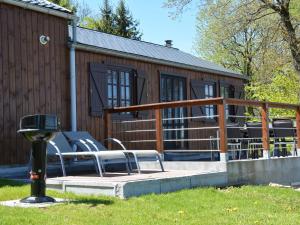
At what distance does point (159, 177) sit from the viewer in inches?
300

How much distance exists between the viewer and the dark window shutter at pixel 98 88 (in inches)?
447

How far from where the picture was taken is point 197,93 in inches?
594

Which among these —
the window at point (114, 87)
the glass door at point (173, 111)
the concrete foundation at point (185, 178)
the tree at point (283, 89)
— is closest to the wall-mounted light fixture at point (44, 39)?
the window at point (114, 87)

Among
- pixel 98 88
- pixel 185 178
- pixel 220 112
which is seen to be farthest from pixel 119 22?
pixel 185 178

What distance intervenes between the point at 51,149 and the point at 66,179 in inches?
57.1

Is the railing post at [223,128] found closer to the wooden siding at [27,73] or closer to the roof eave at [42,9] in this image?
the wooden siding at [27,73]

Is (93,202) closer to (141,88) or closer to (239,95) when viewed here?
(141,88)

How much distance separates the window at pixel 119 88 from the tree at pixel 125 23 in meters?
22.3

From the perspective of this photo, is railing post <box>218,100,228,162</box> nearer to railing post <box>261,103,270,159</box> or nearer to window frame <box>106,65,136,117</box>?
railing post <box>261,103,270,159</box>

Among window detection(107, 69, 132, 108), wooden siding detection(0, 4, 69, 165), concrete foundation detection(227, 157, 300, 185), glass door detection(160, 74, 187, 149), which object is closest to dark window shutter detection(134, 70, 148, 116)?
window detection(107, 69, 132, 108)

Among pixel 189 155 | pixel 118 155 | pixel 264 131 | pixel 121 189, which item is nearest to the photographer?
pixel 121 189

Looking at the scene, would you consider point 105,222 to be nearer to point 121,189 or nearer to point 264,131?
point 121,189

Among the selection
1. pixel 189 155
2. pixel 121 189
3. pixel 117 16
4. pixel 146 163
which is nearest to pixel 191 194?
pixel 121 189

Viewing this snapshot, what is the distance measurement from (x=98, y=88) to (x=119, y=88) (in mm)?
939
